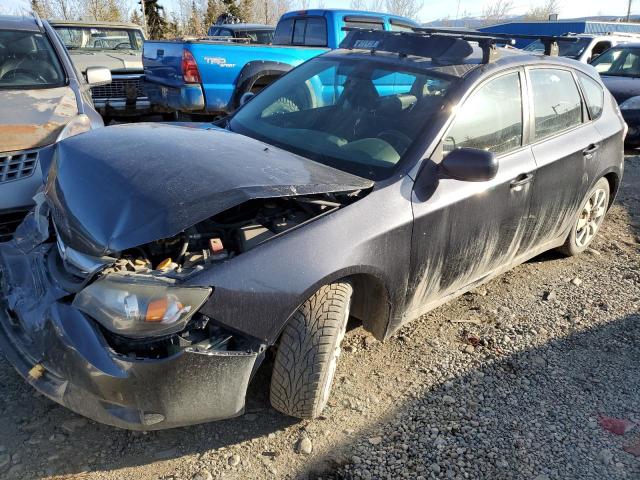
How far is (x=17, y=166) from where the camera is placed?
3.80m

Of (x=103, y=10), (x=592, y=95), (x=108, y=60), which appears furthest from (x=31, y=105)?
(x=103, y=10)

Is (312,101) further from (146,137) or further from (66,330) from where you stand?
(66,330)

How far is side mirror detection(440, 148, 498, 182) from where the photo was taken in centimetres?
269

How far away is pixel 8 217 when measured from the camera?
371 centimetres

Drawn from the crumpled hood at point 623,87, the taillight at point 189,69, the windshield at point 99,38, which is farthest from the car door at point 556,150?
the windshield at point 99,38

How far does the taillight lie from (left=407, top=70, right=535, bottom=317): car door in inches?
179

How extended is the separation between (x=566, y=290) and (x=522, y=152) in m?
1.41

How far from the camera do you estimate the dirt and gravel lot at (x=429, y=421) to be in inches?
96.1

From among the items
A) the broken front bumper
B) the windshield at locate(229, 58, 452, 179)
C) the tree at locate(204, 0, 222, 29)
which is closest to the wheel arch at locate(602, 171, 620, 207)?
the windshield at locate(229, 58, 452, 179)

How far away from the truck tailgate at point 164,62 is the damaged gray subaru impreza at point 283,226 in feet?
11.8

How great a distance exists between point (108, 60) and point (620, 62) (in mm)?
9163

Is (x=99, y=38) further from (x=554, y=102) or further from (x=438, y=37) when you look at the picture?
(x=554, y=102)

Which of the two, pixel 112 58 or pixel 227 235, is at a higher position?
pixel 112 58

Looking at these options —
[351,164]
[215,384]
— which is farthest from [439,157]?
[215,384]
